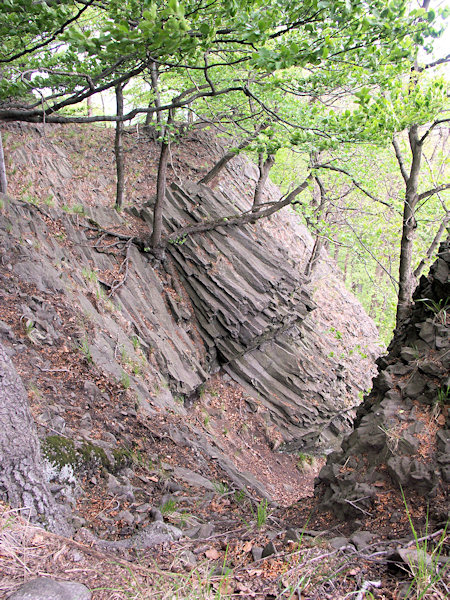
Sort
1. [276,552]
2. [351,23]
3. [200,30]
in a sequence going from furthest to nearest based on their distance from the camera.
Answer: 1. [351,23]
2. [200,30]
3. [276,552]

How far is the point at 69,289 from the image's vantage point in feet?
25.9

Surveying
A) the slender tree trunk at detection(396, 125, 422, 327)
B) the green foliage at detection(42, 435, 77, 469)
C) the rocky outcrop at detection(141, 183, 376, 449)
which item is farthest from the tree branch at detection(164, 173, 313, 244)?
the green foliage at detection(42, 435, 77, 469)

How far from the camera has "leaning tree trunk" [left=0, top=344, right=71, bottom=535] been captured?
293cm

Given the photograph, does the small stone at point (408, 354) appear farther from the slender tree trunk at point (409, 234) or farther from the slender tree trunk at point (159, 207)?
the slender tree trunk at point (159, 207)

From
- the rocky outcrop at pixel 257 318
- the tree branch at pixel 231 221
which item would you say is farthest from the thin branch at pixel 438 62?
the rocky outcrop at pixel 257 318

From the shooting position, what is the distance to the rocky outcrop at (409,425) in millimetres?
3775

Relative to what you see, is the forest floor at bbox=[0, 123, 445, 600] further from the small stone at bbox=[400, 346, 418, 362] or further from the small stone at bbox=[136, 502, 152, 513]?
the small stone at bbox=[400, 346, 418, 362]

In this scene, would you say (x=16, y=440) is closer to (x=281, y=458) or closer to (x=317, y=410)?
(x=281, y=458)

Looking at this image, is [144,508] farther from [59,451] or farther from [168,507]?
[59,451]

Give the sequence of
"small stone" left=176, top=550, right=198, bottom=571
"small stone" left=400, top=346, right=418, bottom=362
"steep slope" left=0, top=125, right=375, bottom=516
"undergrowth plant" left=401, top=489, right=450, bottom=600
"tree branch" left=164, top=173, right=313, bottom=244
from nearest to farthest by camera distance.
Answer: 1. "undergrowth plant" left=401, top=489, right=450, bottom=600
2. "small stone" left=176, top=550, right=198, bottom=571
3. "small stone" left=400, top=346, right=418, bottom=362
4. "steep slope" left=0, top=125, right=375, bottom=516
5. "tree branch" left=164, top=173, right=313, bottom=244

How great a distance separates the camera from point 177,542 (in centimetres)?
336

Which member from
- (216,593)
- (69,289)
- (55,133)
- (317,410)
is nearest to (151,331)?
(69,289)

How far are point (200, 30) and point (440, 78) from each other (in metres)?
5.75

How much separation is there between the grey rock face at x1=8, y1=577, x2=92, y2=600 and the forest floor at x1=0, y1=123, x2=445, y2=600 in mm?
82
